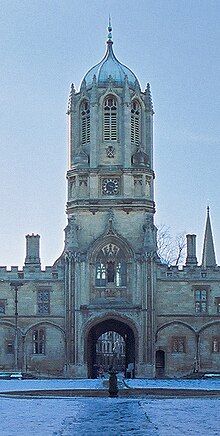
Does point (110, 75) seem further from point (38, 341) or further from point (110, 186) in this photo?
point (38, 341)

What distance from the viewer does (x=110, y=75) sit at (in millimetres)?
61781

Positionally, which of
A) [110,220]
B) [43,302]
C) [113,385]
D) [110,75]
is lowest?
[113,385]

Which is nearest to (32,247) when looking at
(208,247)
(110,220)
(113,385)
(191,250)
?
(110,220)

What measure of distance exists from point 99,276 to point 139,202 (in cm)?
525

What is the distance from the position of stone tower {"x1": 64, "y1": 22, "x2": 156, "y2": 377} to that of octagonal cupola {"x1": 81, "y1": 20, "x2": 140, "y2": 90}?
7 cm

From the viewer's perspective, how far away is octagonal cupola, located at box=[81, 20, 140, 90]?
61.6 metres

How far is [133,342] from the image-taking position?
195 feet

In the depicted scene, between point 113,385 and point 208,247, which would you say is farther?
point 208,247

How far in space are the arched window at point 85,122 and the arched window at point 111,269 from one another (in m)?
7.68

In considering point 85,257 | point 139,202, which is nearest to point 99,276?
point 85,257

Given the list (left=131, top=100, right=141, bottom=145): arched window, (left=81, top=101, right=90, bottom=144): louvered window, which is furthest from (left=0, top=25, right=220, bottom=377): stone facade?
(left=81, top=101, right=90, bottom=144): louvered window

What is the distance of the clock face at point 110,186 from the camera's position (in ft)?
197

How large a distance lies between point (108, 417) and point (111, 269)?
32738 mm

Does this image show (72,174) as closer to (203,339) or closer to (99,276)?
(99,276)
